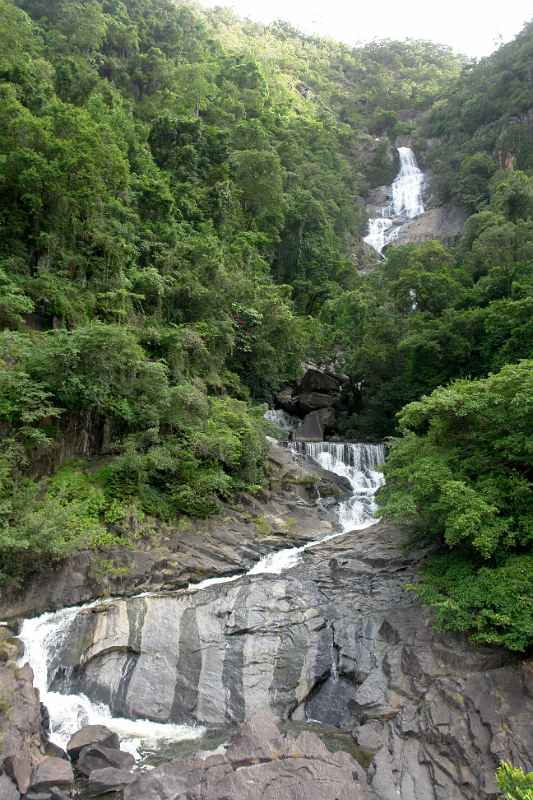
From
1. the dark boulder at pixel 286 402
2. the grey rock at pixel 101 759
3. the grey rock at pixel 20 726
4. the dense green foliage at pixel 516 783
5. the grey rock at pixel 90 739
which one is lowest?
the grey rock at pixel 101 759

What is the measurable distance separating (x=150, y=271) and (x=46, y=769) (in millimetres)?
15935

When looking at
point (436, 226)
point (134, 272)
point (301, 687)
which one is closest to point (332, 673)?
point (301, 687)

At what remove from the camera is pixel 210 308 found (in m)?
22.1

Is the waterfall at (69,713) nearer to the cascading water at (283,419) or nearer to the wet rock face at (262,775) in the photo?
the wet rock face at (262,775)

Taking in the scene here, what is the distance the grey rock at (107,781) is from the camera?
25.0 feet

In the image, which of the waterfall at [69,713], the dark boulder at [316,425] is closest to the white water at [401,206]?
the dark boulder at [316,425]

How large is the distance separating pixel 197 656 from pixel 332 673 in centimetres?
279

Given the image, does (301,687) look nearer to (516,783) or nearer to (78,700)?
(78,700)

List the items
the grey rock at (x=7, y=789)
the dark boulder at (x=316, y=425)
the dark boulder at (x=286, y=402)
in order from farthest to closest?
the dark boulder at (x=286, y=402) < the dark boulder at (x=316, y=425) < the grey rock at (x=7, y=789)

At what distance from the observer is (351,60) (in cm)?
7831

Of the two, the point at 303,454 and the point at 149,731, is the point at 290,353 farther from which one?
the point at 149,731

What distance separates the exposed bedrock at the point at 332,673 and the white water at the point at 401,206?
135 feet

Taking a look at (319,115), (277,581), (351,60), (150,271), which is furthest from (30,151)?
(351,60)

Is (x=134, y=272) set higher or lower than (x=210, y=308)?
higher
